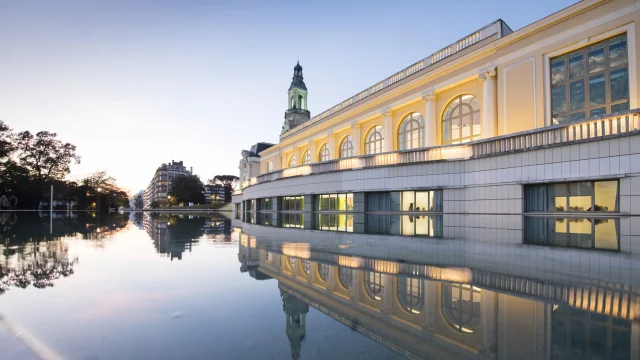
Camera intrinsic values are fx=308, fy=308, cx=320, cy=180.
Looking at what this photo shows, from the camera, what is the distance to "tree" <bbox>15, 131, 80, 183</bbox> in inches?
2343

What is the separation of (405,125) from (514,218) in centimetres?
1723

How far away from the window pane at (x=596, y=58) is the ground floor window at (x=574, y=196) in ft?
25.8

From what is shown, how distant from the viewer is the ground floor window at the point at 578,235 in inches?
318

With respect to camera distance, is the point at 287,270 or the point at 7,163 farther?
the point at 7,163

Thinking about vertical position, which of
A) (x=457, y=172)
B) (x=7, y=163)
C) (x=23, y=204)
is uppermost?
(x=7, y=163)

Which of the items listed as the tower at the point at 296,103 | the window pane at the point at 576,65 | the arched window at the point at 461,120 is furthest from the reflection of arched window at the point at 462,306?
the tower at the point at 296,103

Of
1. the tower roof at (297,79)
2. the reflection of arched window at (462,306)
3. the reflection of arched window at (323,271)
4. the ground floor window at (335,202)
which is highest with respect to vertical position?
the tower roof at (297,79)

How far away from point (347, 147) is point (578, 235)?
30.0m

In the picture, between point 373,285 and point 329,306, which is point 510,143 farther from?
point 329,306

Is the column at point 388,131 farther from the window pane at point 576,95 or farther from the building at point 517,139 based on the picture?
the window pane at point 576,95

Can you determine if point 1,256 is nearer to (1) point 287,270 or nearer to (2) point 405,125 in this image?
(1) point 287,270

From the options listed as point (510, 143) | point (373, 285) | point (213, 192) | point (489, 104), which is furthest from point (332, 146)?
point (213, 192)

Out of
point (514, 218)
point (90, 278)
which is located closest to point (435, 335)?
point (90, 278)

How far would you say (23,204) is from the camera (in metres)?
60.8
